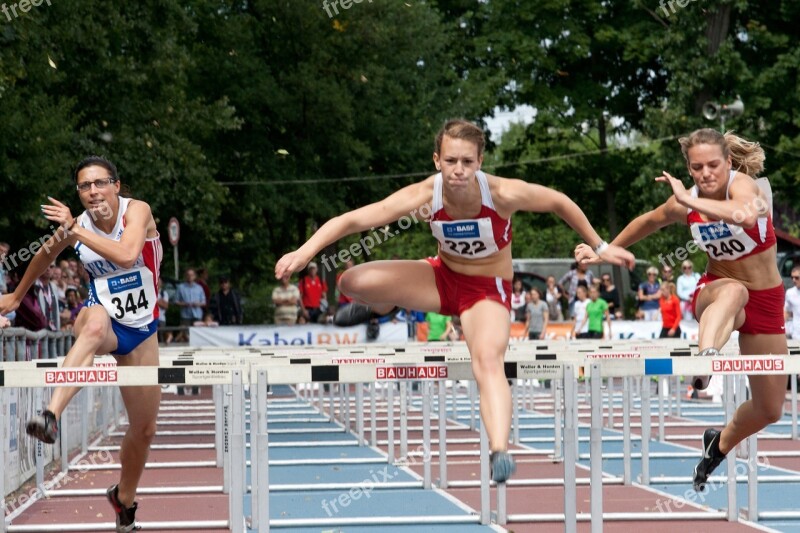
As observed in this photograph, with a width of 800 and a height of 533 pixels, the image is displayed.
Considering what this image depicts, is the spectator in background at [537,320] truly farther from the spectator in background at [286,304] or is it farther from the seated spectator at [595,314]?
the spectator in background at [286,304]

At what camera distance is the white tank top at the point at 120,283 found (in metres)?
7.46

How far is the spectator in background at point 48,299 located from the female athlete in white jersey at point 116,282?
691 centimetres

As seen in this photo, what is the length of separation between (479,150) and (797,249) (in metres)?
27.6

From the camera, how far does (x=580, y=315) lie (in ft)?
74.9

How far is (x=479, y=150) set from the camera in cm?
692

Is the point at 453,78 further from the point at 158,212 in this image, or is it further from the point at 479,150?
the point at 479,150

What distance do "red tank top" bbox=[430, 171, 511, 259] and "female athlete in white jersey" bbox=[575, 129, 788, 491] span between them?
0.83 meters

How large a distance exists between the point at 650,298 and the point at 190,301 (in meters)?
8.41

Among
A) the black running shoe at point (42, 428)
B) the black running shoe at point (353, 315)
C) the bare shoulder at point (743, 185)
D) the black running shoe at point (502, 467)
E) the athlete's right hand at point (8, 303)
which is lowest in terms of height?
the black running shoe at point (502, 467)

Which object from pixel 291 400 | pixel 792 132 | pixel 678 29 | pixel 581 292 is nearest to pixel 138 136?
pixel 291 400

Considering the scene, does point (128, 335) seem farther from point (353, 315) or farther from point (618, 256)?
point (618, 256)

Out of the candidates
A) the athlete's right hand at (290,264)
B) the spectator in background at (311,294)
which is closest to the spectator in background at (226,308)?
the spectator in background at (311,294)

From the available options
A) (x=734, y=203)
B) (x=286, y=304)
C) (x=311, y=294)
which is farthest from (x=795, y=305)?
(x=734, y=203)

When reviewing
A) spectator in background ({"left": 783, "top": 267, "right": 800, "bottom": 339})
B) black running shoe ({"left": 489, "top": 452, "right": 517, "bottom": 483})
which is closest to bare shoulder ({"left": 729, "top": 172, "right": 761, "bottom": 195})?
black running shoe ({"left": 489, "top": 452, "right": 517, "bottom": 483})
